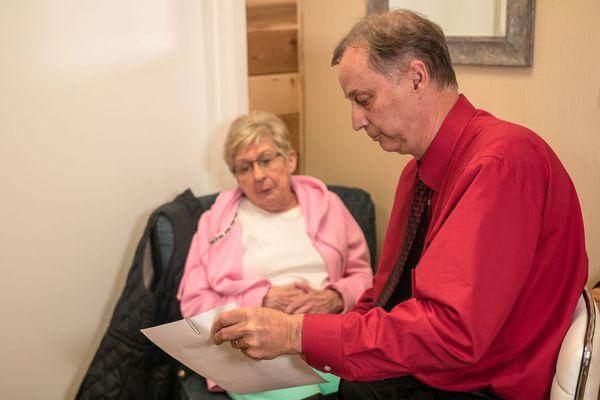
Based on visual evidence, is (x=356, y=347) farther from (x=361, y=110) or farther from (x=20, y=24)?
(x=20, y=24)

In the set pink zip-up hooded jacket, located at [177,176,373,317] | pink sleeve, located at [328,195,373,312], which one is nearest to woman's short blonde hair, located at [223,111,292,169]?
pink zip-up hooded jacket, located at [177,176,373,317]

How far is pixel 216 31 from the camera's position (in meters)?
2.46

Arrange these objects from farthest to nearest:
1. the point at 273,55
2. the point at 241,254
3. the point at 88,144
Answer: the point at 273,55, the point at 88,144, the point at 241,254

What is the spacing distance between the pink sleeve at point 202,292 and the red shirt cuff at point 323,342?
33.9 inches

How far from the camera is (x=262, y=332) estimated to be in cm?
120

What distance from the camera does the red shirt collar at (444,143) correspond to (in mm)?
1342

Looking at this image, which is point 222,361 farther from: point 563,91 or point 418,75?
point 563,91

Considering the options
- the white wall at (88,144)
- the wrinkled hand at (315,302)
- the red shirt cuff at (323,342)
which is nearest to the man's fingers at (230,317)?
the red shirt cuff at (323,342)

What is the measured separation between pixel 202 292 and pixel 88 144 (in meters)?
0.64

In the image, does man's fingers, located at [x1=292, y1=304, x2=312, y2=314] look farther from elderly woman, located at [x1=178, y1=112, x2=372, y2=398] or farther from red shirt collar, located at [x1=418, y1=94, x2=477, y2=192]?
red shirt collar, located at [x1=418, y1=94, x2=477, y2=192]

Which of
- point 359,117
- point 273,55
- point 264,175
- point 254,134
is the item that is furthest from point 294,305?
point 273,55

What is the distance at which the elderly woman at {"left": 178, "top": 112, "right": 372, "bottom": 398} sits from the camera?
6.83ft

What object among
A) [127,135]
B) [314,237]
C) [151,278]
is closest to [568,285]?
[314,237]

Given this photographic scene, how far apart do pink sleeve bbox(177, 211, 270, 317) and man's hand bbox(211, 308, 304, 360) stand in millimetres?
824
